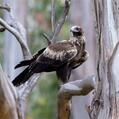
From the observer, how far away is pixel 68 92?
2.18m

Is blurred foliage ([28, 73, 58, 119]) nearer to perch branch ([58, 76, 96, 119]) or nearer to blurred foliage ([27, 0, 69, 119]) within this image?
blurred foliage ([27, 0, 69, 119])

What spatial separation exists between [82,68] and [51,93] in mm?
1627

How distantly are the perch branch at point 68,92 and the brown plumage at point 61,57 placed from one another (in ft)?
0.91

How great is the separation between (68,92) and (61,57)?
39 cm

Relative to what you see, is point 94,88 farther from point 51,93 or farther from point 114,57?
point 51,93

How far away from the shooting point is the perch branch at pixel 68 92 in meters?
2.17

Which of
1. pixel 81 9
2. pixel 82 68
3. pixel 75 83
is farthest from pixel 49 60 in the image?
pixel 81 9

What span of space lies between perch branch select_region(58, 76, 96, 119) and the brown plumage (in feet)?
0.91

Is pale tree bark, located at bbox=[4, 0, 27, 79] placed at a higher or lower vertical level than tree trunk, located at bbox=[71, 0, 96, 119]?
higher

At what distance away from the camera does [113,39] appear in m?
2.16

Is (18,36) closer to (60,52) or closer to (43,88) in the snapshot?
(60,52)

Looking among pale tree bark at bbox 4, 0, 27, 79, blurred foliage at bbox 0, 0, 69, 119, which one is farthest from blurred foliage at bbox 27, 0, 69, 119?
pale tree bark at bbox 4, 0, 27, 79

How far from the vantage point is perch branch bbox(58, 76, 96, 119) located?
217 cm

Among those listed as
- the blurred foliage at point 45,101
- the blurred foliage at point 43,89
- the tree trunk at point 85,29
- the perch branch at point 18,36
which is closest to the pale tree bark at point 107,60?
the perch branch at point 18,36
